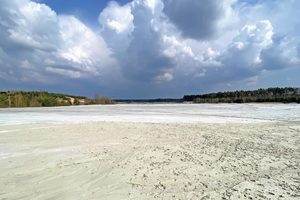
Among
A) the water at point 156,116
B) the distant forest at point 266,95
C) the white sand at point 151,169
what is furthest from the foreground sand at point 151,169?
the distant forest at point 266,95

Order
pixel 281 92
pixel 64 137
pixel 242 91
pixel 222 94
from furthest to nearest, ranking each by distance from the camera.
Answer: pixel 222 94 → pixel 242 91 → pixel 281 92 → pixel 64 137

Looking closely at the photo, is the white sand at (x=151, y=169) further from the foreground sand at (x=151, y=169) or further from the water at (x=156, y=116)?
the water at (x=156, y=116)

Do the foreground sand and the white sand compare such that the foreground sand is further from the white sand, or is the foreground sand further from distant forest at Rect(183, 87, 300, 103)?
distant forest at Rect(183, 87, 300, 103)

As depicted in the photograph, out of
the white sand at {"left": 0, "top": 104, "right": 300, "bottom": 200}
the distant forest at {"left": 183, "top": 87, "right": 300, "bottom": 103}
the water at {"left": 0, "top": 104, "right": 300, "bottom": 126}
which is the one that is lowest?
the white sand at {"left": 0, "top": 104, "right": 300, "bottom": 200}

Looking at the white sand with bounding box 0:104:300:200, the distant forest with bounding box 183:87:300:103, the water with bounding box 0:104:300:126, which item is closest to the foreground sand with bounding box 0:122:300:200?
the white sand with bounding box 0:104:300:200

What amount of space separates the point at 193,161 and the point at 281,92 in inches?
1793

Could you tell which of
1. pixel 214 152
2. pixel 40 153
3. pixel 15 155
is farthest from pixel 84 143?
pixel 214 152

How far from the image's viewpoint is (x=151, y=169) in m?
2.86

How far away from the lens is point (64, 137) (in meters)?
5.21

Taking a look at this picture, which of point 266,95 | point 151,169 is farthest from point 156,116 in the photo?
point 266,95

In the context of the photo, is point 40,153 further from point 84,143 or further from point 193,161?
point 193,161

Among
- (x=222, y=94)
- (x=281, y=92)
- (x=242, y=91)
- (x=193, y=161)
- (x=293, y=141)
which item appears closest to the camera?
(x=193, y=161)

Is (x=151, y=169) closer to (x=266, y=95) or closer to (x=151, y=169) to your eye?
(x=151, y=169)

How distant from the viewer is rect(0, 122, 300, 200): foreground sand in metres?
2.16
